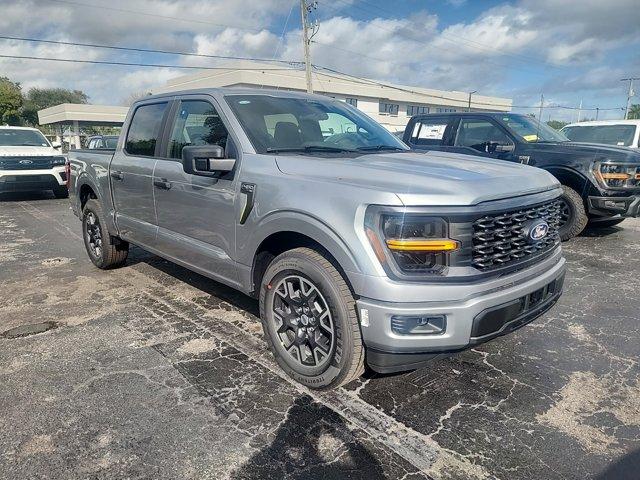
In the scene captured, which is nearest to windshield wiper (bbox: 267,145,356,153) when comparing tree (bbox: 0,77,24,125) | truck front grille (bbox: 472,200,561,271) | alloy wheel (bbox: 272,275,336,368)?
alloy wheel (bbox: 272,275,336,368)

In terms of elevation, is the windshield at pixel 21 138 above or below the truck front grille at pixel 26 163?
above

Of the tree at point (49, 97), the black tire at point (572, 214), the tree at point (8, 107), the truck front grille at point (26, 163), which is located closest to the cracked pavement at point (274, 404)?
the black tire at point (572, 214)

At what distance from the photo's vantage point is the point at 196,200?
12.1 ft

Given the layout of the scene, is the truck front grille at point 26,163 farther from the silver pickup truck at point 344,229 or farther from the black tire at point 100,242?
the silver pickup truck at point 344,229

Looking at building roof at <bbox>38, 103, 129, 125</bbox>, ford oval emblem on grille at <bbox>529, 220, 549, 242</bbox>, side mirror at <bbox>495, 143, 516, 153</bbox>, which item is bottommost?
ford oval emblem on grille at <bbox>529, 220, 549, 242</bbox>

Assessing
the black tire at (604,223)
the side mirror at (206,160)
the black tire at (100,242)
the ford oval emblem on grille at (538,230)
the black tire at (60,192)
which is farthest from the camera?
the black tire at (60,192)

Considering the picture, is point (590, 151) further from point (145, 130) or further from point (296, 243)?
point (145, 130)

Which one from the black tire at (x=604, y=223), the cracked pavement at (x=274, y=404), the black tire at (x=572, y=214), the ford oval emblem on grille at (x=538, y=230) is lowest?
the black tire at (x=604, y=223)

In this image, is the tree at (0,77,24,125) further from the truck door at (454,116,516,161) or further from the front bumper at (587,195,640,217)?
the front bumper at (587,195,640,217)

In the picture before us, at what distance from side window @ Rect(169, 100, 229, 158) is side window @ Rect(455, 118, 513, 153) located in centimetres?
472

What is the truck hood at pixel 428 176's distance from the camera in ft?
8.05

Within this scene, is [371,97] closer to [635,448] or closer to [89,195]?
[89,195]

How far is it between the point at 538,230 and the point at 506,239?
13.3 inches

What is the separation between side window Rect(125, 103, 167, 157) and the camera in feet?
14.4
